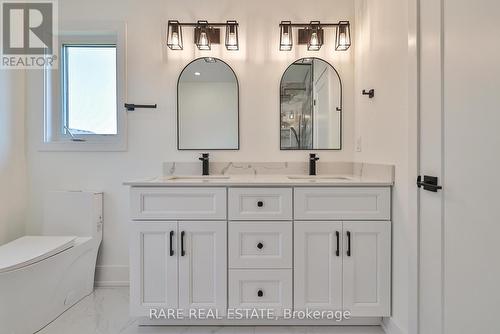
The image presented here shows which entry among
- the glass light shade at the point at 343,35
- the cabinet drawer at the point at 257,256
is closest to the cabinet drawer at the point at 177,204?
the cabinet drawer at the point at 257,256

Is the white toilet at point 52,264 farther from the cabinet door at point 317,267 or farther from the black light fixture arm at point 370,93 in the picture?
the black light fixture arm at point 370,93

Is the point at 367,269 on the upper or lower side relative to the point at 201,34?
lower

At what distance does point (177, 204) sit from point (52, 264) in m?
0.90

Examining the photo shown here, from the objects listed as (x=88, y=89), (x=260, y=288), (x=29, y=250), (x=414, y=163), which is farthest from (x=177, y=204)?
(x=88, y=89)

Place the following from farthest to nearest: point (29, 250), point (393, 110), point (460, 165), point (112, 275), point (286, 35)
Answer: point (112, 275), point (286, 35), point (29, 250), point (393, 110), point (460, 165)

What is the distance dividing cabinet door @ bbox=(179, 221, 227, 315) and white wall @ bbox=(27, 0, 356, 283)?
72 cm

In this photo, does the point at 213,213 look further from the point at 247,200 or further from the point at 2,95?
the point at 2,95

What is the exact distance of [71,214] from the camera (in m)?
2.07

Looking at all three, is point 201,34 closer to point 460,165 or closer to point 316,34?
point 316,34

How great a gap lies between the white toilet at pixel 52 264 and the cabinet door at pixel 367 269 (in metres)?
1.79

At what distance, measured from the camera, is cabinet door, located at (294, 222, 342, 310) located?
5.19 feet

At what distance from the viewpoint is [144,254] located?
1593 mm

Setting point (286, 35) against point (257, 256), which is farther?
point (286, 35)

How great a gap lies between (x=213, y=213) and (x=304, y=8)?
171 centimetres
